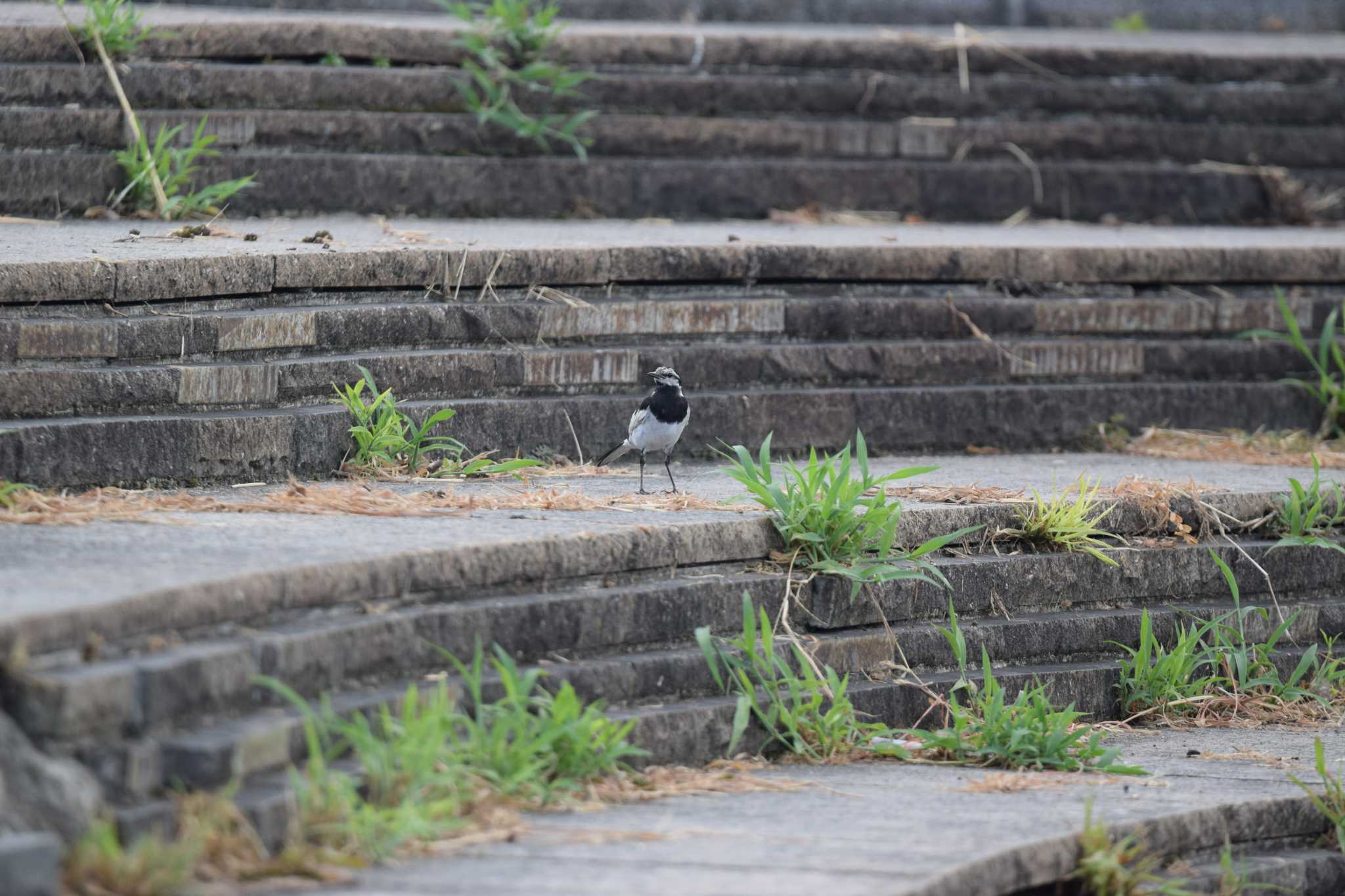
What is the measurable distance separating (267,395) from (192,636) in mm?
1699

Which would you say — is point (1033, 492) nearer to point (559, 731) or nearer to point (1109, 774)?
point (1109, 774)

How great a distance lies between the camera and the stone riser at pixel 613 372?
4.23m

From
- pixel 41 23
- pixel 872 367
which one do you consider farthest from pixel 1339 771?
pixel 41 23

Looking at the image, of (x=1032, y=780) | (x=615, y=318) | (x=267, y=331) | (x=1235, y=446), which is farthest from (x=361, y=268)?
(x=1235, y=446)

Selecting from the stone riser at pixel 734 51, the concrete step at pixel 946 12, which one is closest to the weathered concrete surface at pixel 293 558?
the stone riser at pixel 734 51

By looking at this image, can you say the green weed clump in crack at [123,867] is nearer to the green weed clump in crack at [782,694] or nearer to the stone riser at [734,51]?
the green weed clump in crack at [782,694]

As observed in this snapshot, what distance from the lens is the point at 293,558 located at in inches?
129

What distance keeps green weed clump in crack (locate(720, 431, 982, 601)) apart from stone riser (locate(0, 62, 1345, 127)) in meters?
3.23

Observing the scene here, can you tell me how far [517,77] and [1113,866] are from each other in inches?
179

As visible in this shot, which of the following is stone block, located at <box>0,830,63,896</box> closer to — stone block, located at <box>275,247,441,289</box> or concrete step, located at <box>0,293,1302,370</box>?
concrete step, located at <box>0,293,1302,370</box>

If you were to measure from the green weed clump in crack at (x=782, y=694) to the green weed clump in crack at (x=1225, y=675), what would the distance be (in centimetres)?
99

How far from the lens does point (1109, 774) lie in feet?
12.4

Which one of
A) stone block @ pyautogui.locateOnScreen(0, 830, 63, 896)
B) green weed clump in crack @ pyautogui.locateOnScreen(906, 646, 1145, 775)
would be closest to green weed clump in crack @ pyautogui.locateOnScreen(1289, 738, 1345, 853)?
green weed clump in crack @ pyautogui.locateOnScreen(906, 646, 1145, 775)

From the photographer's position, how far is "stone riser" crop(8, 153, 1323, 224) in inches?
241
